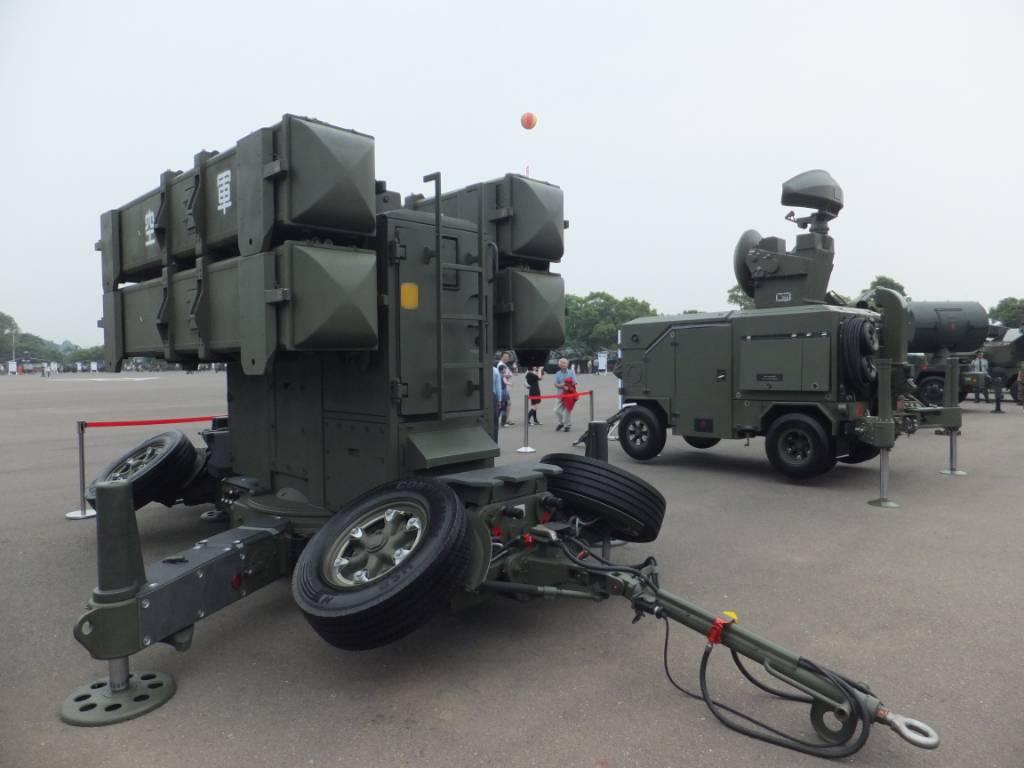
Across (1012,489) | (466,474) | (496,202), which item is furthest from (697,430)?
(466,474)

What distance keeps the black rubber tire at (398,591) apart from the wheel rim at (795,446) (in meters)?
6.43

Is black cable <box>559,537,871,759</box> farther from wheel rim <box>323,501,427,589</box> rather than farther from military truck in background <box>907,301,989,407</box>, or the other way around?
military truck in background <box>907,301,989,407</box>

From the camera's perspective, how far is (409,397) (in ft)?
14.5

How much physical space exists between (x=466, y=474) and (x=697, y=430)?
6.48m

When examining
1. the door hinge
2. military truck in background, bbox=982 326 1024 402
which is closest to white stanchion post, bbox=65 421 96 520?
the door hinge

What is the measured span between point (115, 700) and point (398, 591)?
145cm

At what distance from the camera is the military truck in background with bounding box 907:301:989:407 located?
17859mm

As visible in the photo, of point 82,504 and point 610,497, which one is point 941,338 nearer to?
point 610,497

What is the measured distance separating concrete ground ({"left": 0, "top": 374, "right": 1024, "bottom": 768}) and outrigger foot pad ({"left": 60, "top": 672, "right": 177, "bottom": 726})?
2.5 inches

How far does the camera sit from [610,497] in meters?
4.43

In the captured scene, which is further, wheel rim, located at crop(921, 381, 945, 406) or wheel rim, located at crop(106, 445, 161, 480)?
wheel rim, located at crop(921, 381, 945, 406)

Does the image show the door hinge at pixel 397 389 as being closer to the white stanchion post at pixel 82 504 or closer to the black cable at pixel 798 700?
the black cable at pixel 798 700

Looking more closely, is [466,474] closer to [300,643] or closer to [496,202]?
[300,643]

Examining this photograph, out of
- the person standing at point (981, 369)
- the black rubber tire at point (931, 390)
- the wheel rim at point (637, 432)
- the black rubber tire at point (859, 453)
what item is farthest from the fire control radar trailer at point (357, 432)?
the person standing at point (981, 369)
